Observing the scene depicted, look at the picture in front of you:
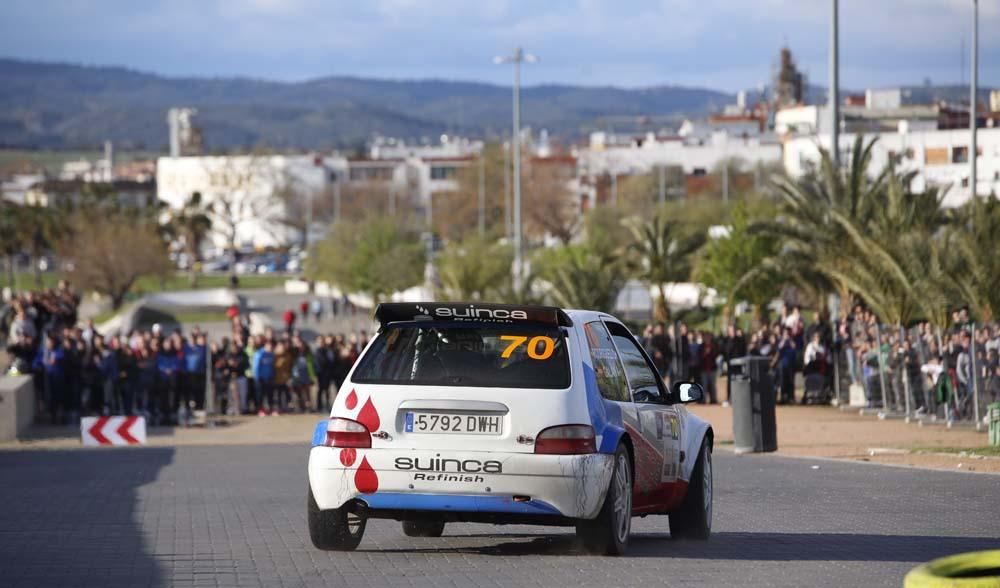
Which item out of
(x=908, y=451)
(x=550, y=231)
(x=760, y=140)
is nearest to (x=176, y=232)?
(x=550, y=231)

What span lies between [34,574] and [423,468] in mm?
2352

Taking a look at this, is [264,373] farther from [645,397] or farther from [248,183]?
[248,183]

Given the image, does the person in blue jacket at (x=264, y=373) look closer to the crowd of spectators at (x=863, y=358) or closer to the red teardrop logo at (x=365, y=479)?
the crowd of spectators at (x=863, y=358)

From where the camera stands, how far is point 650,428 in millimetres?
10656

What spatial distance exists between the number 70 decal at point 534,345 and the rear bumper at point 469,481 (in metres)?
0.68

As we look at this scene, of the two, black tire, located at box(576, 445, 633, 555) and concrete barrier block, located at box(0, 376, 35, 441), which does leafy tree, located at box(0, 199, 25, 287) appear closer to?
concrete barrier block, located at box(0, 376, 35, 441)

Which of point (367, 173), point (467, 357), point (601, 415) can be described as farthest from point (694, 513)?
point (367, 173)

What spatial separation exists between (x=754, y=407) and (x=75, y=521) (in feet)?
37.8

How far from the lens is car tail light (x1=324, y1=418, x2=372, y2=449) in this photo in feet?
31.7

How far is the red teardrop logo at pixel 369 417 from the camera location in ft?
31.7

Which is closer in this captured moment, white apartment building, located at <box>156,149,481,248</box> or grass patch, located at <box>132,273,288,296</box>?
grass patch, located at <box>132,273,288,296</box>

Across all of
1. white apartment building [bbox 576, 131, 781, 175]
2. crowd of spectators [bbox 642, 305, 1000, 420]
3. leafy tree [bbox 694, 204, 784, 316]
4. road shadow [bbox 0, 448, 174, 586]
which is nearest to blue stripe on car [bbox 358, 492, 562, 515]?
road shadow [bbox 0, 448, 174, 586]

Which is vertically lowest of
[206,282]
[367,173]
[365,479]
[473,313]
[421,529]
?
[206,282]

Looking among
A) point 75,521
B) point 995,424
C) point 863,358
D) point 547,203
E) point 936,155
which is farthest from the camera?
point 547,203
